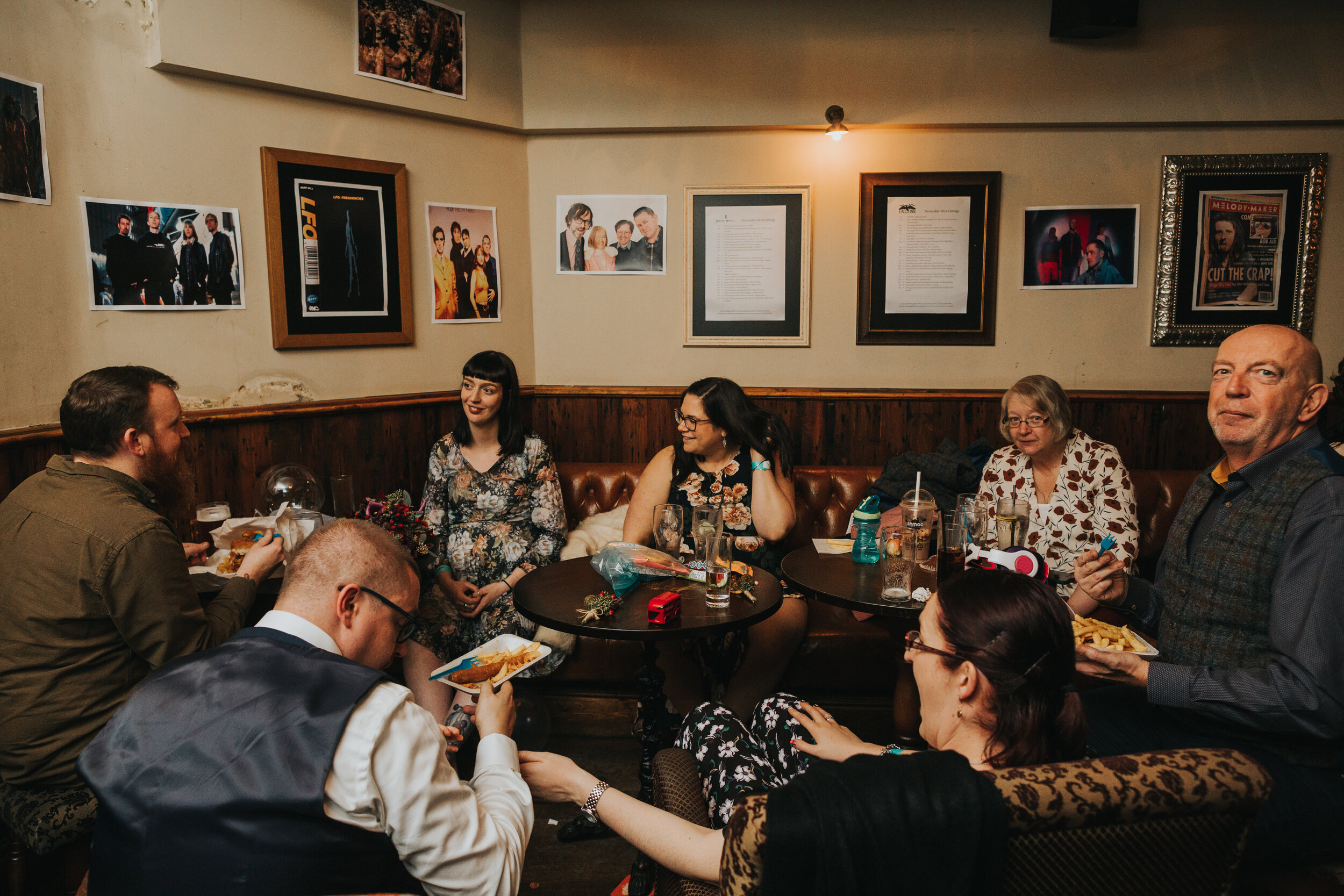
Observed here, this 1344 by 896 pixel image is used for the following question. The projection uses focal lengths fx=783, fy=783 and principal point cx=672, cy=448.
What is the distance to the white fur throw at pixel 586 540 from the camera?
10.9 ft

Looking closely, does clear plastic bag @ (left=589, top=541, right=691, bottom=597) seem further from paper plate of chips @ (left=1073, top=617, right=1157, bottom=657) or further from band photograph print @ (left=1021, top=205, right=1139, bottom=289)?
band photograph print @ (left=1021, top=205, right=1139, bottom=289)

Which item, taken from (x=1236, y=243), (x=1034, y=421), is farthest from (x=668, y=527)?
(x=1236, y=243)

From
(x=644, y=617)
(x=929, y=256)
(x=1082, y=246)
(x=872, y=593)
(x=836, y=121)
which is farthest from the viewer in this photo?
(x=929, y=256)

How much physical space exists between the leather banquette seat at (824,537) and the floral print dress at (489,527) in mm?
242

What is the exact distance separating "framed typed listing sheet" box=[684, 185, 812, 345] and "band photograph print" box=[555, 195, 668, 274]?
0.60ft

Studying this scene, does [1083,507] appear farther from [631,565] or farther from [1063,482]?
[631,565]

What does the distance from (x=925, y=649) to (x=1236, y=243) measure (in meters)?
3.96

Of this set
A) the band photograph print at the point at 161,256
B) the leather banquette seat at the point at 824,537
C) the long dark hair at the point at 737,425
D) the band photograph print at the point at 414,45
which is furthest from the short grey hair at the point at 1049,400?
the band photograph print at the point at 161,256

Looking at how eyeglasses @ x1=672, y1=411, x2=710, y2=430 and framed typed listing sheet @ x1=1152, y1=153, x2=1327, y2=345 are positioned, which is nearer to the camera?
eyeglasses @ x1=672, y1=411, x2=710, y2=430

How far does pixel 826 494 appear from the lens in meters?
4.00

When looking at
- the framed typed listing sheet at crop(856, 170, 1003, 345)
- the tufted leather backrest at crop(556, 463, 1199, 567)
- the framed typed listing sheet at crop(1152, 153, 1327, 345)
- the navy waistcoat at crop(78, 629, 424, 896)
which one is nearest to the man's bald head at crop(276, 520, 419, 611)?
the navy waistcoat at crop(78, 629, 424, 896)

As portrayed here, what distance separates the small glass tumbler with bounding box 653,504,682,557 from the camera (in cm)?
270

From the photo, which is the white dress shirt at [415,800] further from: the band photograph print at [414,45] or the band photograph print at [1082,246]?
the band photograph print at [1082,246]

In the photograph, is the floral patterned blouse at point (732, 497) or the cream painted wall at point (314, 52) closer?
the cream painted wall at point (314, 52)
